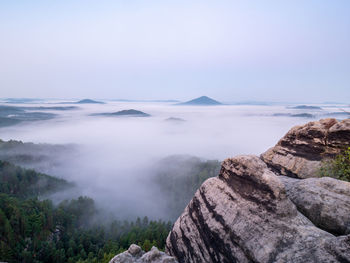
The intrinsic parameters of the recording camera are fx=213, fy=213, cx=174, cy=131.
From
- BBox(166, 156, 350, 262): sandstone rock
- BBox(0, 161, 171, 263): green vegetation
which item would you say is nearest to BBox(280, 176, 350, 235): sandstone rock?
BBox(166, 156, 350, 262): sandstone rock

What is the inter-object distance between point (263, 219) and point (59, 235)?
141685mm

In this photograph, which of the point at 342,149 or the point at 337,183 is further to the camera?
the point at 342,149

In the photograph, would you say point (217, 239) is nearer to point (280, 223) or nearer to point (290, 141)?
point (280, 223)

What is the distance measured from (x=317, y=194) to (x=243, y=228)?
4821 mm

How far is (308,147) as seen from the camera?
21641 millimetres

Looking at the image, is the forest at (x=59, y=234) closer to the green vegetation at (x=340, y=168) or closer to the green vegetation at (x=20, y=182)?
the green vegetation at (x=20, y=182)

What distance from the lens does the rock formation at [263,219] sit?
1038 centimetres

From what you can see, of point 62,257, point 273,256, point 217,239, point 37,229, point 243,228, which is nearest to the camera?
point 273,256

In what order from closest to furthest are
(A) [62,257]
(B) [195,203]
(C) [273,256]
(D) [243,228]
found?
1. (C) [273,256]
2. (D) [243,228]
3. (B) [195,203]
4. (A) [62,257]

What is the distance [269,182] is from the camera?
12.8m

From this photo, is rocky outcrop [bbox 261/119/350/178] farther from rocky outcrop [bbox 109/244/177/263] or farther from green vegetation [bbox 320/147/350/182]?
rocky outcrop [bbox 109/244/177/263]

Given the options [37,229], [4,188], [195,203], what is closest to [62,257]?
[37,229]

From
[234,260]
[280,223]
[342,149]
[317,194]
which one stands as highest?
[342,149]

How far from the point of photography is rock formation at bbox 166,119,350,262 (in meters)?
10.4
